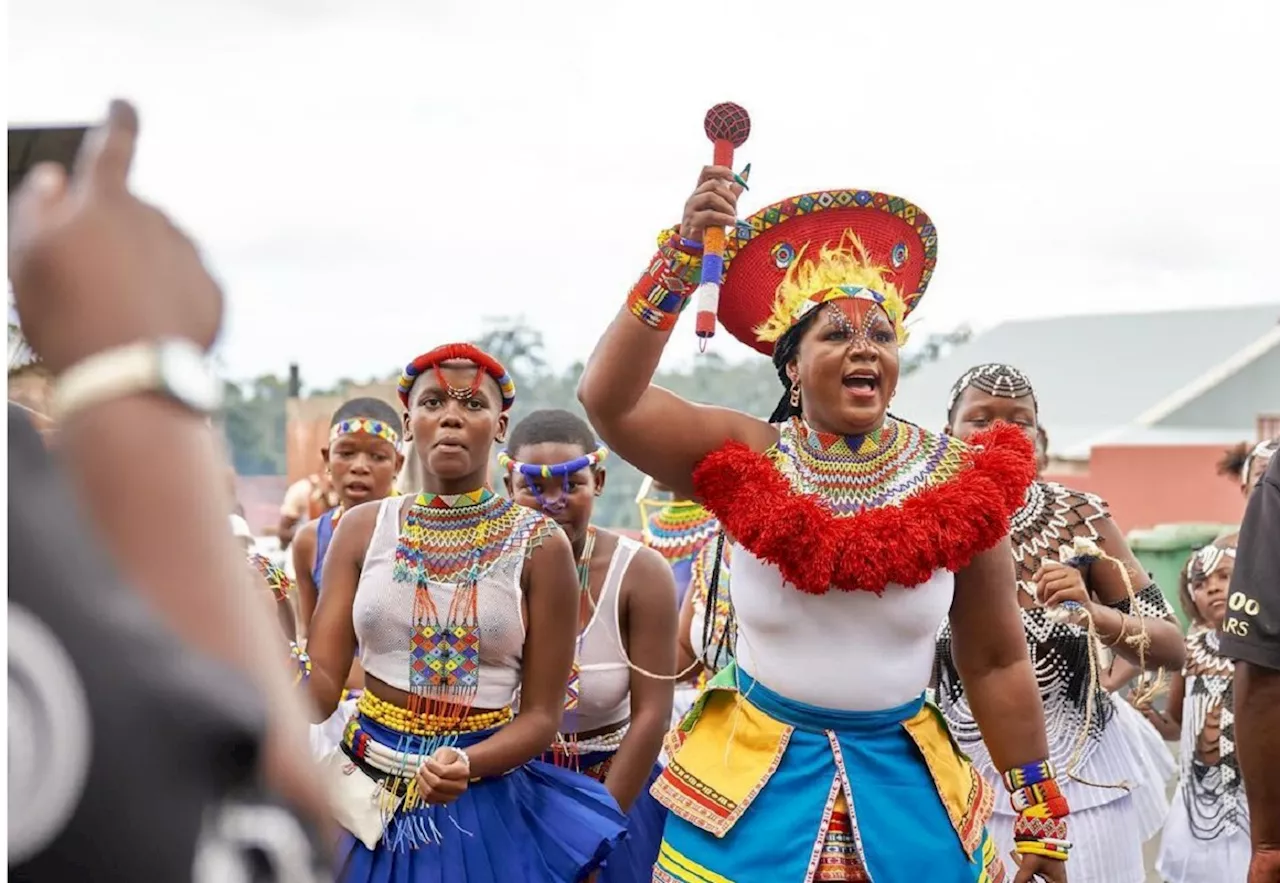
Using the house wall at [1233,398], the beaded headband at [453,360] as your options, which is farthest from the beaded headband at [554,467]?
the house wall at [1233,398]

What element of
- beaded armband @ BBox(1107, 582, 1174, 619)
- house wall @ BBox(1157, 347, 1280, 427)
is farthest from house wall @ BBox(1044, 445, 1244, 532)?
beaded armband @ BBox(1107, 582, 1174, 619)

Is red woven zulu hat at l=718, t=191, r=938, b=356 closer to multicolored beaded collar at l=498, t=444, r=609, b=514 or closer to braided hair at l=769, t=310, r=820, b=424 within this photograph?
braided hair at l=769, t=310, r=820, b=424

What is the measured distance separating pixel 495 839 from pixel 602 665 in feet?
3.24

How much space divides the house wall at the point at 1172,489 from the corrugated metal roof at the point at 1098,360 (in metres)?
8.59

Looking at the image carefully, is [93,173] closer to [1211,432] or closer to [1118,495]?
[1118,495]

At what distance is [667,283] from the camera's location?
287 cm

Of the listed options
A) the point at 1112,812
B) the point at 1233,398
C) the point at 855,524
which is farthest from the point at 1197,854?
the point at 1233,398

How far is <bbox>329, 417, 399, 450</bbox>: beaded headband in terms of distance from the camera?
5.58m

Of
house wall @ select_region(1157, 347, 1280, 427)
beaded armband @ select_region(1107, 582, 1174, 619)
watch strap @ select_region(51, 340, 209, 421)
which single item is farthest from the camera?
house wall @ select_region(1157, 347, 1280, 427)

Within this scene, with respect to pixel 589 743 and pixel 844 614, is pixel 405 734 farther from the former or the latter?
pixel 844 614

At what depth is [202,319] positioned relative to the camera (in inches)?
35.5

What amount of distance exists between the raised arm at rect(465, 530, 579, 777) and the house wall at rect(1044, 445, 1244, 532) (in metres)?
16.0

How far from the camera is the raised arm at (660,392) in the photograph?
2.85 metres

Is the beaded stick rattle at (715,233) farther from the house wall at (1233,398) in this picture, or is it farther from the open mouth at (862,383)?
the house wall at (1233,398)
